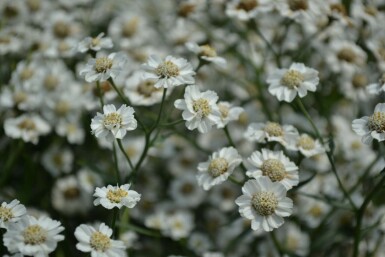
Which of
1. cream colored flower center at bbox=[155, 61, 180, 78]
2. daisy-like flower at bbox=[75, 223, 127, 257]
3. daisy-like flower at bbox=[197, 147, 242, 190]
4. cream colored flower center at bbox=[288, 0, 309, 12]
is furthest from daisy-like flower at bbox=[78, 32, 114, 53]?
cream colored flower center at bbox=[288, 0, 309, 12]

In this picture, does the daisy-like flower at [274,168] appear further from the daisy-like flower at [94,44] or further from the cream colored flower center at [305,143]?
the daisy-like flower at [94,44]

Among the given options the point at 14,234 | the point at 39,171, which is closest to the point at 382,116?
the point at 14,234

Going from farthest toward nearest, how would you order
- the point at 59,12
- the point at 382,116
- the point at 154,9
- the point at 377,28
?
the point at 154,9 → the point at 59,12 → the point at 377,28 → the point at 382,116

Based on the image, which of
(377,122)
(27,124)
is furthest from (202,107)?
(27,124)

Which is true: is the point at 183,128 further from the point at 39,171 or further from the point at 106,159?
the point at 39,171

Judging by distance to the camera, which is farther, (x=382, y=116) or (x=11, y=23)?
(x=11, y=23)

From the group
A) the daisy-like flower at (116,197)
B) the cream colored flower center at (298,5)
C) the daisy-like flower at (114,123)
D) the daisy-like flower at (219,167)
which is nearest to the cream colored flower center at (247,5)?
the cream colored flower center at (298,5)

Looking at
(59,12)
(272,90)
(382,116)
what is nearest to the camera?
(382,116)

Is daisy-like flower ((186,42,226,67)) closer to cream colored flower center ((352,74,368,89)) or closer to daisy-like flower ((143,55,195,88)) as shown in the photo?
daisy-like flower ((143,55,195,88))
